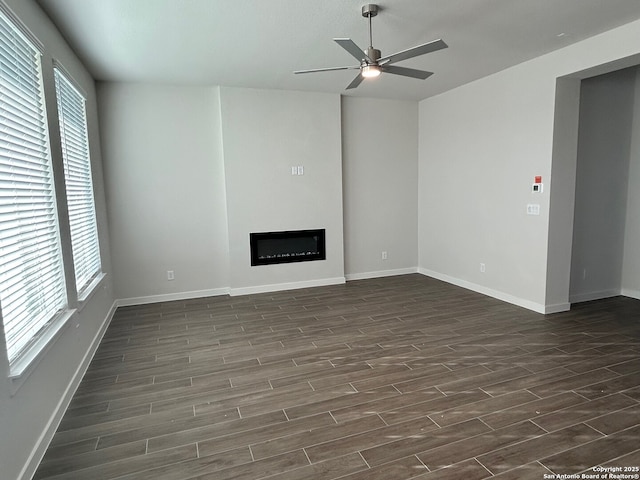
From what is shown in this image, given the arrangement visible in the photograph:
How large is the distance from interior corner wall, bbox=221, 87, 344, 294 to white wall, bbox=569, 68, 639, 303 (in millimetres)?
3079

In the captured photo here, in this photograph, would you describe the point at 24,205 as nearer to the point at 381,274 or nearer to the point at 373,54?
the point at 373,54

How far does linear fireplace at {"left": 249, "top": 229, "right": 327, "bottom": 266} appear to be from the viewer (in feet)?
18.0

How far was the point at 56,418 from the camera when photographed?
2.40 metres

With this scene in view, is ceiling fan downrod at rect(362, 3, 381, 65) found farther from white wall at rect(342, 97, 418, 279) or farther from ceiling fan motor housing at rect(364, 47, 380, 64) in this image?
white wall at rect(342, 97, 418, 279)

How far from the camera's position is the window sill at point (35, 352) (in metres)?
1.91

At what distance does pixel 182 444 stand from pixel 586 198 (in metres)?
4.96

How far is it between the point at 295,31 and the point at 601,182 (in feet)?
13.2

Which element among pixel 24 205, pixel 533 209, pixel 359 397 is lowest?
pixel 359 397

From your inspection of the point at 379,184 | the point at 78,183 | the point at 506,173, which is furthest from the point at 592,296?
the point at 78,183

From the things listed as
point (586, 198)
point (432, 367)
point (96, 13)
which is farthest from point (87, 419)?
point (586, 198)

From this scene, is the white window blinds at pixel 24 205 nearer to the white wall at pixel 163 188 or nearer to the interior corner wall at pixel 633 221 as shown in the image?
the white wall at pixel 163 188

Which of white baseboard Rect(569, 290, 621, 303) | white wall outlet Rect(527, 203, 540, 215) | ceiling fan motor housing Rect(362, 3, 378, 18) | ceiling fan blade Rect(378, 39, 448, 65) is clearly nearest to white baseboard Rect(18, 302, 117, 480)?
ceiling fan blade Rect(378, 39, 448, 65)

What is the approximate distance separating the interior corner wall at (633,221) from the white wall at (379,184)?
2.79 metres

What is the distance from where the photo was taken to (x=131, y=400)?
8.91 feet
